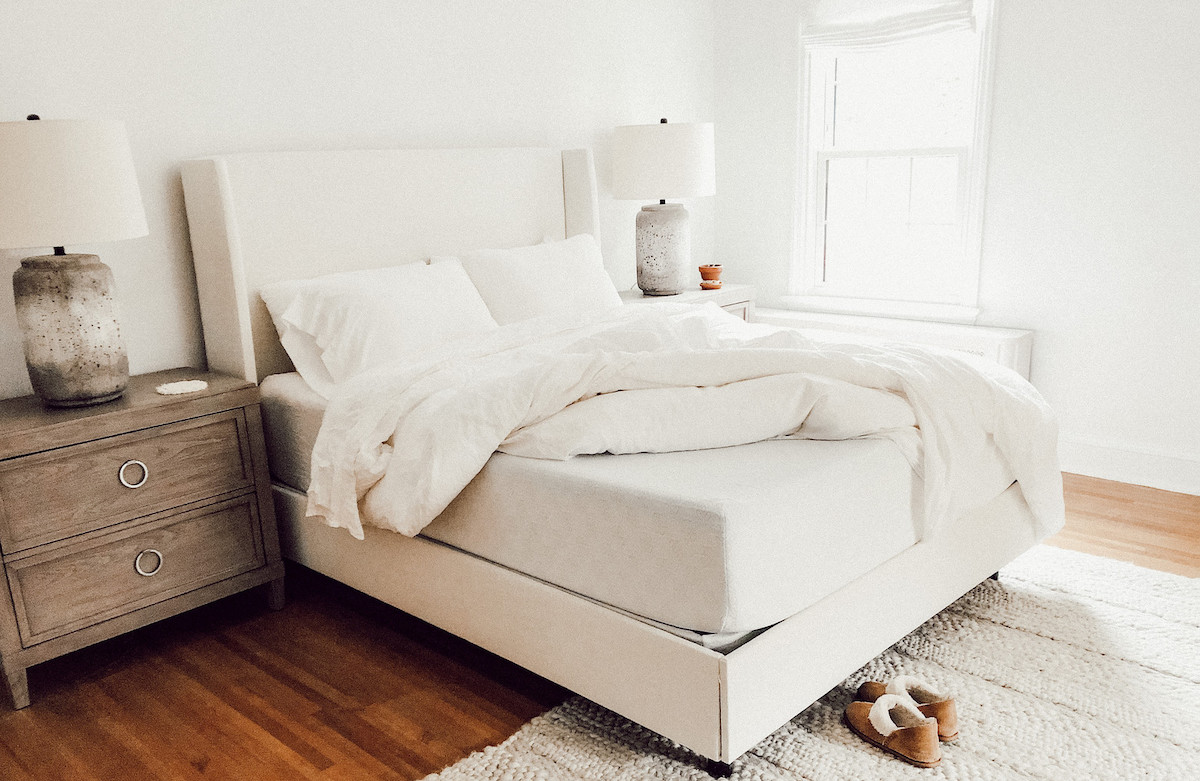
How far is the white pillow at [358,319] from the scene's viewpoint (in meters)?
2.82

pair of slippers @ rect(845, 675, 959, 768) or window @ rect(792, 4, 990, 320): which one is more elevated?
window @ rect(792, 4, 990, 320)

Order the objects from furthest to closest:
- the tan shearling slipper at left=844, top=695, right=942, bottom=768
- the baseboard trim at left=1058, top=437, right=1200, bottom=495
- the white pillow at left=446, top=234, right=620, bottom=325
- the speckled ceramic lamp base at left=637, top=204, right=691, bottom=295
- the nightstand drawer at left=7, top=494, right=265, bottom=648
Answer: the speckled ceramic lamp base at left=637, top=204, right=691, bottom=295
the baseboard trim at left=1058, top=437, right=1200, bottom=495
the white pillow at left=446, top=234, right=620, bottom=325
the nightstand drawer at left=7, top=494, right=265, bottom=648
the tan shearling slipper at left=844, top=695, right=942, bottom=768

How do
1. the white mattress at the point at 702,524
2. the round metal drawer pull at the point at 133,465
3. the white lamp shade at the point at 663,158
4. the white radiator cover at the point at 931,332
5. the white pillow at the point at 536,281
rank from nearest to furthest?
1. the white mattress at the point at 702,524
2. the round metal drawer pull at the point at 133,465
3. the white pillow at the point at 536,281
4. the white radiator cover at the point at 931,332
5. the white lamp shade at the point at 663,158

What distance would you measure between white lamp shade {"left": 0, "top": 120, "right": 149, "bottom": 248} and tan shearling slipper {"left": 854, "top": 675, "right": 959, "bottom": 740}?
2.13 metres

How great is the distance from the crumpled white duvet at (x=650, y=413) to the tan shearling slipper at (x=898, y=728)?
428mm

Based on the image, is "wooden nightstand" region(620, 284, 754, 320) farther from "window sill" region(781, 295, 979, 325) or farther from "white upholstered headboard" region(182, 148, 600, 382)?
"white upholstered headboard" region(182, 148, 600, 382)

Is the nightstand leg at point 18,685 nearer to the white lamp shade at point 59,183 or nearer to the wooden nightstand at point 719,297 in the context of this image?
the white lamp shade at point 59,183

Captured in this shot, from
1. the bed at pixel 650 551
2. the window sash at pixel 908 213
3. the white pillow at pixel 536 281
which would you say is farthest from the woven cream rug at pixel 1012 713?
the window sash at pixel 908 213

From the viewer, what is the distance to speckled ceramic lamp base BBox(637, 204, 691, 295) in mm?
4094

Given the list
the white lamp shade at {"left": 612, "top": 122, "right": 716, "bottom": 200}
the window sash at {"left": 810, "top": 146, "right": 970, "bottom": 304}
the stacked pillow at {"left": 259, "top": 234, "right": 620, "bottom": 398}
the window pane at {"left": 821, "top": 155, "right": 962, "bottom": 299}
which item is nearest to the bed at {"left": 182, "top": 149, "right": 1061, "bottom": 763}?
the stacked pillow at {"left": 259, "top": 234, "right": 620, "bottom": 398}

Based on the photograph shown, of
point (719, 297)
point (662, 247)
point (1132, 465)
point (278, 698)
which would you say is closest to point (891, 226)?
point (719, 297)

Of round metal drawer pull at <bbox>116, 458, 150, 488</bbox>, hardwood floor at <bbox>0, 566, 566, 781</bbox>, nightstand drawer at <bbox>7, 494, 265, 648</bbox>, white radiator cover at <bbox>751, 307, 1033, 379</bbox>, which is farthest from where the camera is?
white radiator cover at <bbox>751, 307, 1033, 379</bbox>

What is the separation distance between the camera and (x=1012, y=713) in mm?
2076

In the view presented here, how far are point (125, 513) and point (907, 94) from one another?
11.7ft
